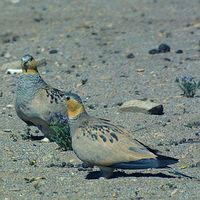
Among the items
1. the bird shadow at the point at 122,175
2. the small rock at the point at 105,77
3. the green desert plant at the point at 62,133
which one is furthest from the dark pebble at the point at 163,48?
the bird shadow at the point at 122,175

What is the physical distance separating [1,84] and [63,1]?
1087 centimetres

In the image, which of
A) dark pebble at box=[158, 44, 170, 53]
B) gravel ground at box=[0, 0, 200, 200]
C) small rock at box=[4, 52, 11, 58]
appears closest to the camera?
gravel ground at box=[0, 0, 200, 200]

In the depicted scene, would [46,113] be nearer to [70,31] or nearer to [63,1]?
[70,31]

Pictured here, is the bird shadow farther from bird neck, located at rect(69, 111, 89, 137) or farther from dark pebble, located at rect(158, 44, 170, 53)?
dark pebble, located at rect(158, 44, 170, 53)

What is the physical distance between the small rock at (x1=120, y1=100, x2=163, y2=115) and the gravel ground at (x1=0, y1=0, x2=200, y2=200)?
133 mm

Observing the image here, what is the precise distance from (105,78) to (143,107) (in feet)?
Result: 10.2

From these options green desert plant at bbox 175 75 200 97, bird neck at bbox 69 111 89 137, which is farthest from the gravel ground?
bird neck at bbox 69 111 89 137

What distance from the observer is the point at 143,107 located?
1246 cm

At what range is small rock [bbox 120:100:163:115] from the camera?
1243 cm

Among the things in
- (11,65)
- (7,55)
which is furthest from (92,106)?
(7,55)

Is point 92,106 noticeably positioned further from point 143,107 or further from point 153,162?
point 153,162

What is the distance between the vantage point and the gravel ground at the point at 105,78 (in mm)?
9000

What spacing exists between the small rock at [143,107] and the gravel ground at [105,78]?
13cm

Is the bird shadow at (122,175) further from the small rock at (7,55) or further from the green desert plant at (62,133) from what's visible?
the small rock at (7,55)
